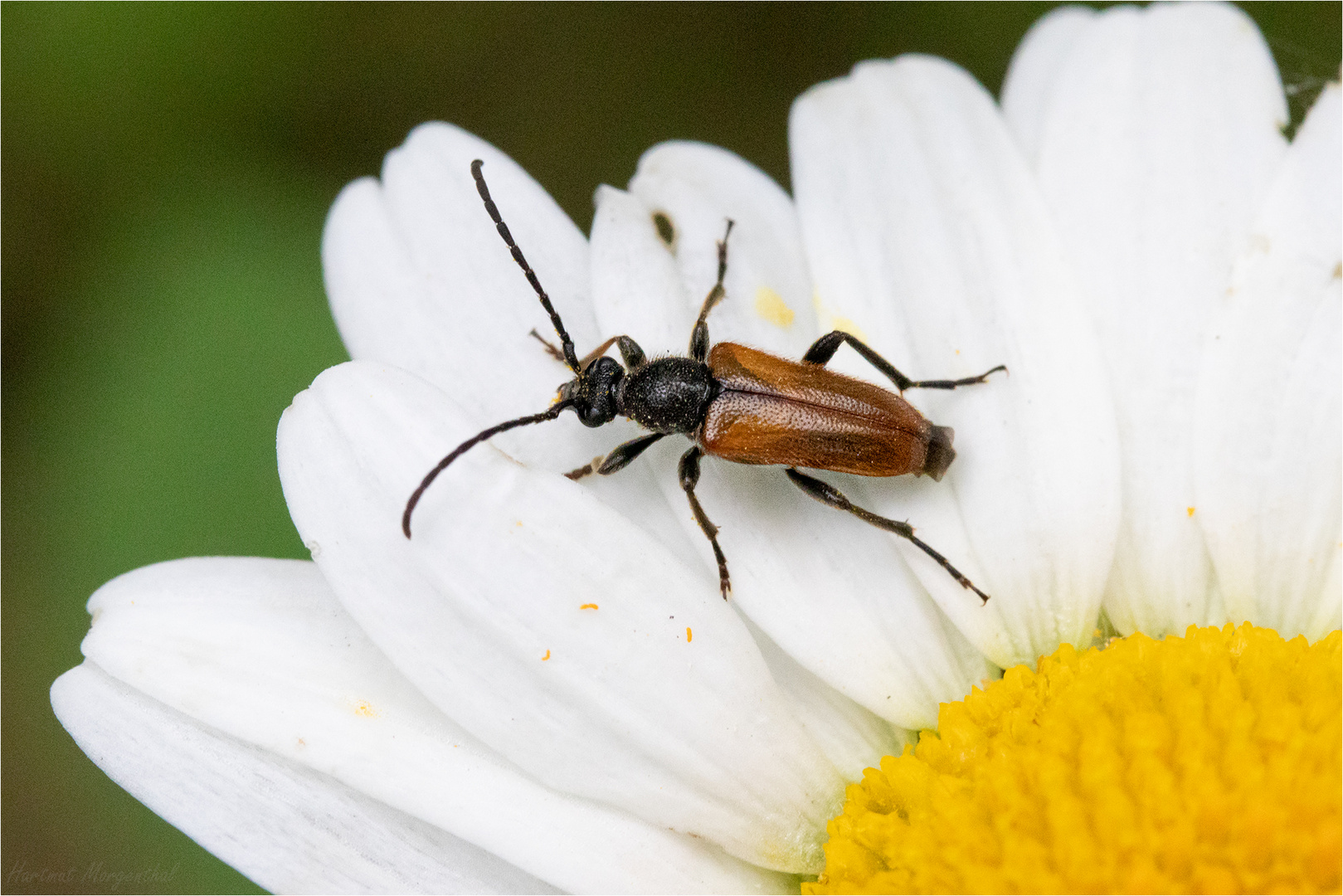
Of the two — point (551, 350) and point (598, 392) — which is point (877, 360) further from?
point (551, 350)

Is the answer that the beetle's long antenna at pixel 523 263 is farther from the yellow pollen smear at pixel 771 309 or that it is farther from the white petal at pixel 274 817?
the white petal at pixel 274 817

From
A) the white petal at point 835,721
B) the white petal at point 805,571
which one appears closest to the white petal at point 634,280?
the white petal at point 805,571

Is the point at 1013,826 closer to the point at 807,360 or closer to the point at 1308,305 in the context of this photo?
the point at 807,360

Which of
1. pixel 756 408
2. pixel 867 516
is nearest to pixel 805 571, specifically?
pixel 867 516

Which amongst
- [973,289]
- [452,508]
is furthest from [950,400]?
Result: [452,508]

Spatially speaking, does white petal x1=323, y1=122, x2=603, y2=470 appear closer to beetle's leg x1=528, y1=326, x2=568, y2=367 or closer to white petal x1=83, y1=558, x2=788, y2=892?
beetle's leg x1=528, y1=326, x2=568, y2=367
